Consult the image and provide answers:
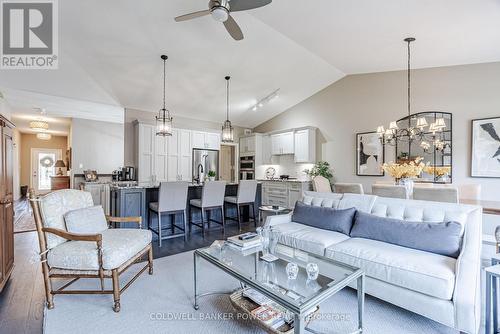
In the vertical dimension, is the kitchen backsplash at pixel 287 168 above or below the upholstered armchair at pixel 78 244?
above

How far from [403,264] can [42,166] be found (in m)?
12.5

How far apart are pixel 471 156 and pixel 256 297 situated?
4.63 m

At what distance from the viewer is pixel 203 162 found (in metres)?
6.69

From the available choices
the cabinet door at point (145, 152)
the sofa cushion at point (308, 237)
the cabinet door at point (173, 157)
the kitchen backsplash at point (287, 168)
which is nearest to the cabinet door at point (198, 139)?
the cabinet door at point (173, 157)

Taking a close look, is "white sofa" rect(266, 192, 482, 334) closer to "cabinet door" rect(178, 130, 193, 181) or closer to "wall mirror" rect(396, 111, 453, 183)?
"wall mirror" rect(396, 111, 453, 183)

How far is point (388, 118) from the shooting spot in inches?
203

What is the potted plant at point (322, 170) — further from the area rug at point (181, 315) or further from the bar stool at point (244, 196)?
the area rug at point (181, 315)

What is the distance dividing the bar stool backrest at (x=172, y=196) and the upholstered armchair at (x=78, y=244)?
1.10m

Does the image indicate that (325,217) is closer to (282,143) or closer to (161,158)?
(282,143)

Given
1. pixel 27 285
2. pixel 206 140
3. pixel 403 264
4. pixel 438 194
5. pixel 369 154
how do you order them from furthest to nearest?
pixel 206 140 → pixel 369 154 → pixel 438 194 → pixel 27 285 → pixel 403 264

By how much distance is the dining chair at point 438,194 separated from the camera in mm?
2801

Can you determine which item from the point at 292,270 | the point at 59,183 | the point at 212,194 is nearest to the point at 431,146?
the point at 212,194

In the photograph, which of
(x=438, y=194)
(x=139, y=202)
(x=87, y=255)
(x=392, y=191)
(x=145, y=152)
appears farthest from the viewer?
(x=145, y=152)

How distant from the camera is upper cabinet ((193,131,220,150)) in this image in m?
6.60
